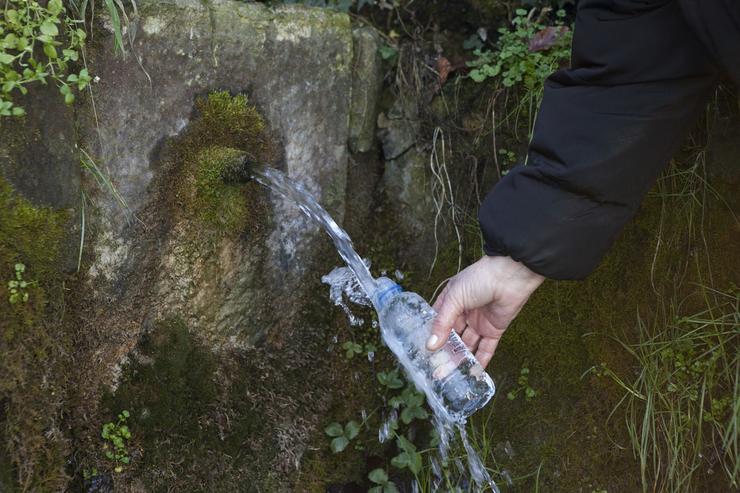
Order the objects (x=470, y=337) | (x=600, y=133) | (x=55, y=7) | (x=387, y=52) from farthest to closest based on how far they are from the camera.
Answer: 1. (x=387, y=52)
2. (x=470, y=337)
3. (x=55, y=7)
4. (x=600, y=133)

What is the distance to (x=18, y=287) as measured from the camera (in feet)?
6.91

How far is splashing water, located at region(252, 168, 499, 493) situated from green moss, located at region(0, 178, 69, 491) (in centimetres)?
71

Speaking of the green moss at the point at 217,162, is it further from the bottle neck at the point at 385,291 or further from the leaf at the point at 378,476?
the leaf at the point at 378,476

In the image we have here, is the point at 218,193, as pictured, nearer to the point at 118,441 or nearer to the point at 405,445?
the point at 118,441

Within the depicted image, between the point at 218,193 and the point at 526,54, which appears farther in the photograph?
the point at 526,54

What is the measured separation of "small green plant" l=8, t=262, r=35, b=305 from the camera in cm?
209

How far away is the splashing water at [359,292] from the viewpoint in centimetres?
250

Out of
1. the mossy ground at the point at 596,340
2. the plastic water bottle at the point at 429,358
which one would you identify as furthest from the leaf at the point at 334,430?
the mossy ground at the point at 596,340

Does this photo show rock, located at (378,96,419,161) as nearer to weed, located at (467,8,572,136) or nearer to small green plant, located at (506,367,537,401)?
weed, located at (467,8,572,136)

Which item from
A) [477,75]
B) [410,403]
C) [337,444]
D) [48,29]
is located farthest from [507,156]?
[48,29]

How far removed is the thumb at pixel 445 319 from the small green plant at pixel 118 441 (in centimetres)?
→ 100

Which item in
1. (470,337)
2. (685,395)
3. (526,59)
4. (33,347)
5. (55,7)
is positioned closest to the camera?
(55,7)

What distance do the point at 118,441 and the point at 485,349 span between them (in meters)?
1.19

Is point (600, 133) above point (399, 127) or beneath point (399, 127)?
above
